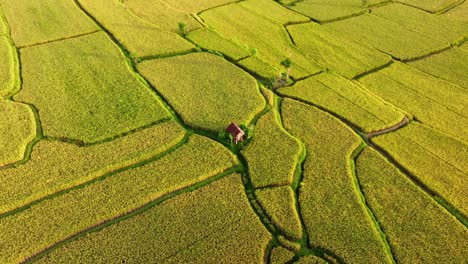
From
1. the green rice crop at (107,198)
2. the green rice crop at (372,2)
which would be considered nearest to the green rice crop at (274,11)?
the green rice crop at (372,2)

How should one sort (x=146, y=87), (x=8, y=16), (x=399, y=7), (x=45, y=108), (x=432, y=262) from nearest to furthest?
(x=432, y=262) → (x=45, y=108) → (x=146, y=87) → (x=8, y=16) → (x=399, y=7)

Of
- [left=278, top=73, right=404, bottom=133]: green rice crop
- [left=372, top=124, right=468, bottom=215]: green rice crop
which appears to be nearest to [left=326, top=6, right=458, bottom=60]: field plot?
[left=278, top=73, right=404, bottom=133]: green rice crop

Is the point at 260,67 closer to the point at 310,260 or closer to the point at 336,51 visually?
the point at 336,51

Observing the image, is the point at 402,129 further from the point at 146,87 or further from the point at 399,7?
the point at 399,7

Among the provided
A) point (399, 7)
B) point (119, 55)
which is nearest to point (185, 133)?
point (119, 55)

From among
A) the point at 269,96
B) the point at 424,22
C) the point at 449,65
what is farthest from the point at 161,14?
the point at 424,22

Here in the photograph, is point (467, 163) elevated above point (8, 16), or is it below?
above

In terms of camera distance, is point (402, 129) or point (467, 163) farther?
point (402, 129)
